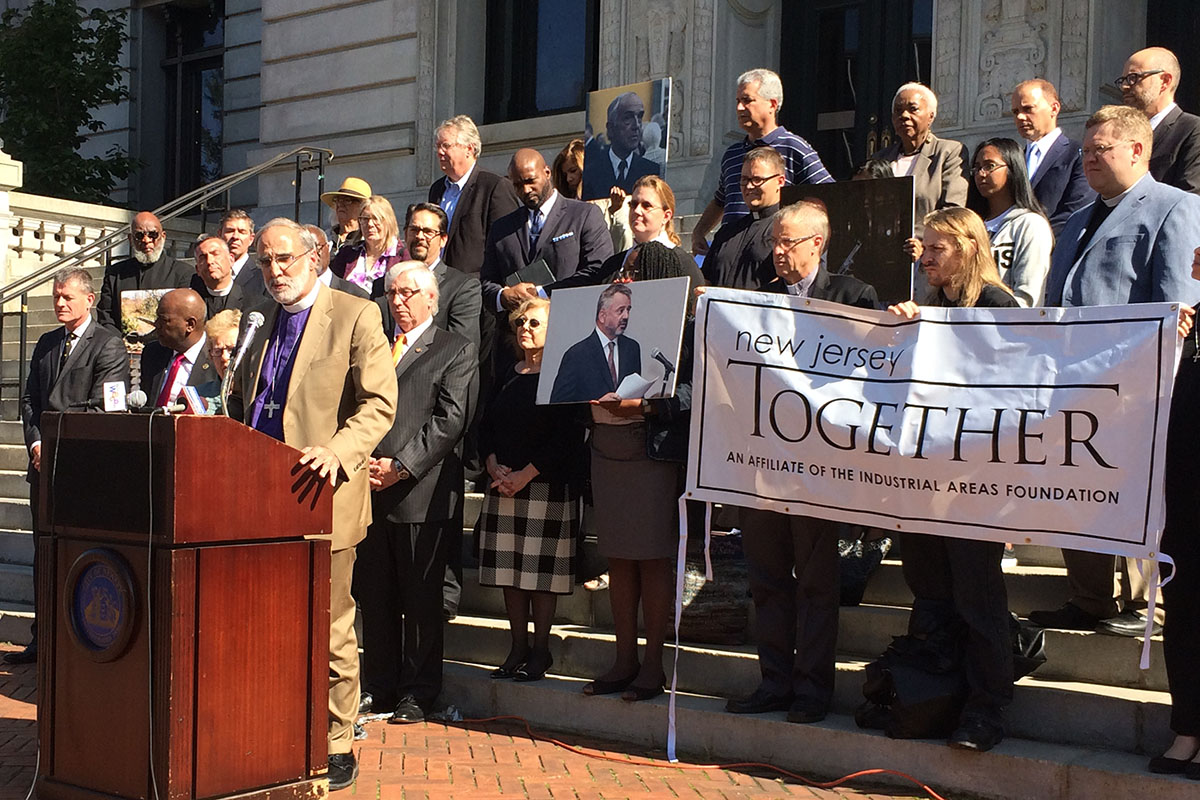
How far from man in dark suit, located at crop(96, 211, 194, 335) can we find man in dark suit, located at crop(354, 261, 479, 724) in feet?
12.4

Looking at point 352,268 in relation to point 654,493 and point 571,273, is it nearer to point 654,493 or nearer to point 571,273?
point 571,273

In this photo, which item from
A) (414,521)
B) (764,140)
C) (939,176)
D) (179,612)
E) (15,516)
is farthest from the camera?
(15,516)

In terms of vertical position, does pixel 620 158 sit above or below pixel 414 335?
above

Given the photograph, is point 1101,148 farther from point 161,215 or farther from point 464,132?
point 161,215

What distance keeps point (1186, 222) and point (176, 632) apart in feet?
13.9

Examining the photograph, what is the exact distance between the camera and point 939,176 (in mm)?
7836

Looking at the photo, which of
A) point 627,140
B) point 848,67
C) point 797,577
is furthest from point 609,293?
point 848,67

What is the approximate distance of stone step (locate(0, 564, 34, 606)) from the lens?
984cm

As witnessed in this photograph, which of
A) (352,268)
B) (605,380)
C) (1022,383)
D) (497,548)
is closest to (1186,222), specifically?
(1022,383)

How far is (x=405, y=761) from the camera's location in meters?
6.34

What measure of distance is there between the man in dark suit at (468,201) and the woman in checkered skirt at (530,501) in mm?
2018

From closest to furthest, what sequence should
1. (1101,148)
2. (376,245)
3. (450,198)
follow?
1. (1101,148)
2. (376,245)
3. (450,198)

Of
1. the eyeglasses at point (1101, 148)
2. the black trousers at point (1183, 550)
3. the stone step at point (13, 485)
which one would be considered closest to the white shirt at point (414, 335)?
the eyeglasses at point (1101, 148)

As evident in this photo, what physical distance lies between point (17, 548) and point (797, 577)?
22.4 feet
